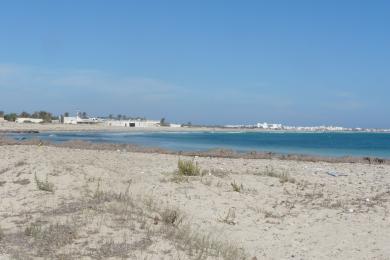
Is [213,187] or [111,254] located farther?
[213,187]

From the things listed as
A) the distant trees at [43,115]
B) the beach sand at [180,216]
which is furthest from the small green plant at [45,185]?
the distant trees at [43,115]

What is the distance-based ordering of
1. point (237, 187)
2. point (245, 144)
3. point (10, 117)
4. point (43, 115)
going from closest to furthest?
point (237, 187) < point (245, 144) < point (10, 117) < point (43, 115)

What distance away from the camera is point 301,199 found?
14688 millimetres

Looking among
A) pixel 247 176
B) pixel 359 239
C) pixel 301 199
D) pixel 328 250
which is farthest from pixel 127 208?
pixel 247 176

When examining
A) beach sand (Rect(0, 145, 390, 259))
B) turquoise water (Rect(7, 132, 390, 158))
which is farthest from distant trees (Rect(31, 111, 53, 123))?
beach sand (Rect(0, 145, 390, 259))

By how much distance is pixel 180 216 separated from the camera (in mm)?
11586

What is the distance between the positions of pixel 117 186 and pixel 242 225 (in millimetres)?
3120

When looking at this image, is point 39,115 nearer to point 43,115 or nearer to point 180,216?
point 43,115

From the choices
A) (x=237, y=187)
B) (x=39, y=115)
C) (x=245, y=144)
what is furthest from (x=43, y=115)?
(x=237, y=187)

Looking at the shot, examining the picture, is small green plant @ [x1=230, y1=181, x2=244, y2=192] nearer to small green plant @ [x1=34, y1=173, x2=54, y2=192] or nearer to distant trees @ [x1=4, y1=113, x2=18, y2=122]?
small green plant @ [x1=34, y1=173, x2=54, y2=192]

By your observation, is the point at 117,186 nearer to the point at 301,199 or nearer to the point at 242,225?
the point at 242,225

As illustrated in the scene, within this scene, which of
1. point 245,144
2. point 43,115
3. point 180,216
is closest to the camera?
point 180,216

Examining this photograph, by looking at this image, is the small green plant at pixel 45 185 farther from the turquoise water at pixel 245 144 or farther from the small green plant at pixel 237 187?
the turquoise water at pixel 245 144

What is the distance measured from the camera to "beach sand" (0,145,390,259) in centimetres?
886
